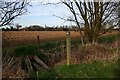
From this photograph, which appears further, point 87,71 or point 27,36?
point 27,36

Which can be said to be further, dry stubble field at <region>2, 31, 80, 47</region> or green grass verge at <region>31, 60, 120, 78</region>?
dry stubble field at <region>2, 31, 80, 47</region>

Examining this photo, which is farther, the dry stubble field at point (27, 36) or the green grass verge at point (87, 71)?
the dry stubble field at point (27, 36)

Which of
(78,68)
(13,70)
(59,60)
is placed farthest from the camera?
(59,60)

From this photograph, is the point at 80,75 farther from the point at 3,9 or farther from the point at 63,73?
the point at 3,9

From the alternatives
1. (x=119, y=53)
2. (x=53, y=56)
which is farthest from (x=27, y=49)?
A: (x=119, y=53)

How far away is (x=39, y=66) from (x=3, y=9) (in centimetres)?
288

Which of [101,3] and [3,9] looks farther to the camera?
[101,3]

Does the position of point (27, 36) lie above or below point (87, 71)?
above

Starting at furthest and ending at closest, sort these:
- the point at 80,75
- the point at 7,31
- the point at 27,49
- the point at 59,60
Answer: the point at 27,49, the point at 59,60, the point at 7,31, the point at 80,75

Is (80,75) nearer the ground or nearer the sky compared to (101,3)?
nearer the ground

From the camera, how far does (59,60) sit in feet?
41.1

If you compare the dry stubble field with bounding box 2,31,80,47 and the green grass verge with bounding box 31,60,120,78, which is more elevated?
the dry stubble field with bounding box 2,31,80,47

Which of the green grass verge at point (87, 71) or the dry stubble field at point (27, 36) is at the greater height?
the dry stubble field at point (27, 36)

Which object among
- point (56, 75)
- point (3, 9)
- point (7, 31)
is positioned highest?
point (3, 9)
